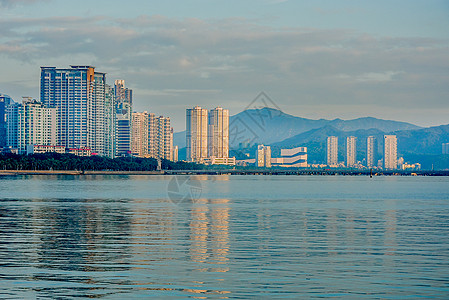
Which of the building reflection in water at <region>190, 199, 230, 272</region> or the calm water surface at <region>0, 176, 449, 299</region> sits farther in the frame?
the building reflection in water at <region>190, 199, 230, 272</region>

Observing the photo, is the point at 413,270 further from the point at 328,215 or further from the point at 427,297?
the point at 328,215

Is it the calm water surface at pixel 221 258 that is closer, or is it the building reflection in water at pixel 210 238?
the calm water surface at pixel 221 258

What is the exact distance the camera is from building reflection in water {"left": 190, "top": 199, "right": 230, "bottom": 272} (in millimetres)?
22828

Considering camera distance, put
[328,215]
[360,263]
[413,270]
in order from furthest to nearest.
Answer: [328,215]
[360,263]
[413,270]

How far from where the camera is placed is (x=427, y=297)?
16469 mm

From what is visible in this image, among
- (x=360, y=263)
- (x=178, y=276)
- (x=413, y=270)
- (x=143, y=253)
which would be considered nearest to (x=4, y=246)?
(x=143, y=253)

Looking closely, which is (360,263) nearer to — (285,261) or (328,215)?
(285,261)

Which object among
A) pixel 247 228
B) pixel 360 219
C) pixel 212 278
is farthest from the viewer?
pixel 360 219

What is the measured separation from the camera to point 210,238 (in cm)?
2931

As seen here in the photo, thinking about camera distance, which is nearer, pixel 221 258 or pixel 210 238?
pixel 221 258

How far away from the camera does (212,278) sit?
747 inches

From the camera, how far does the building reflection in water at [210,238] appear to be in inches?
899

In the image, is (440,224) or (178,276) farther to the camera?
(440,224)

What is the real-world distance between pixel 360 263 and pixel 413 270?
1.91 meters
